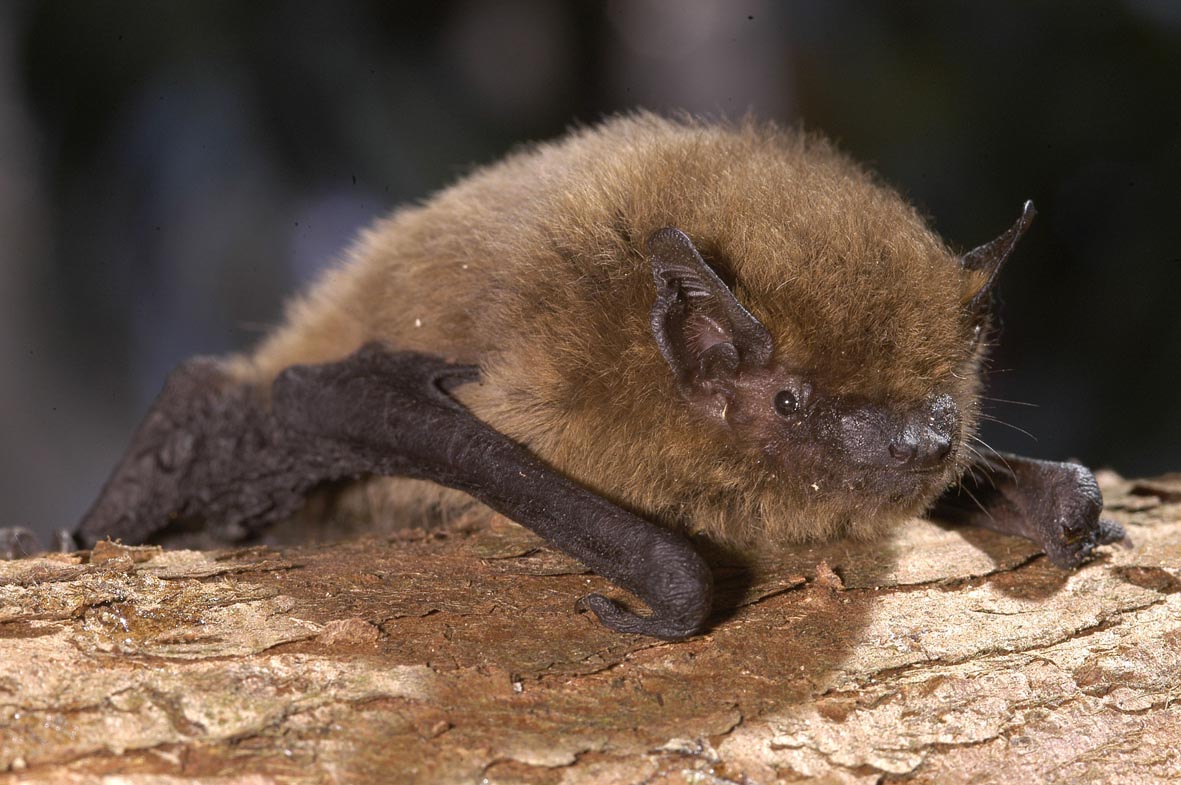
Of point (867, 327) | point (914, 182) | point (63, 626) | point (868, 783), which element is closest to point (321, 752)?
point (63, 626)

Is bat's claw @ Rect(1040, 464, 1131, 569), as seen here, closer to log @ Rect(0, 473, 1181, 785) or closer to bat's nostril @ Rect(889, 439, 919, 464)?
log @ Rect(0, 473, 1181, 785)

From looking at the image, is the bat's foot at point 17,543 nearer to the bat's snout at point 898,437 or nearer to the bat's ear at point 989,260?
the bat's snout at point 898,437

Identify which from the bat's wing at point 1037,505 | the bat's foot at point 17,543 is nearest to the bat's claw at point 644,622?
the bat's wing at point 1037,505

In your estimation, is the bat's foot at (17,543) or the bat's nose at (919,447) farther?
the bat's foot at (17,543)

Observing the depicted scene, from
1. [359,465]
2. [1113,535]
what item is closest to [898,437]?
[1113,535]

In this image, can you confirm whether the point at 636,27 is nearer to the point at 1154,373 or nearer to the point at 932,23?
the point at 932,23

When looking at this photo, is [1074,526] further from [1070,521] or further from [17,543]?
[17,543]
